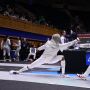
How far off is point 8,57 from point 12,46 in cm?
126

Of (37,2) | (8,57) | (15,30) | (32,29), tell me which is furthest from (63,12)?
(8,57)

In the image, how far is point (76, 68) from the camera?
10.9m

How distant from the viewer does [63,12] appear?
3844 centimetres

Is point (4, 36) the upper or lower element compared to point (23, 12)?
lower

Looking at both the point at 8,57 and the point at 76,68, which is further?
the point at 8,57

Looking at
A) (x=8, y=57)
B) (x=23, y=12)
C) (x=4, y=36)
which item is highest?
(x=23, y=12)

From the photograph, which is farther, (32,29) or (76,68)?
(32,29)

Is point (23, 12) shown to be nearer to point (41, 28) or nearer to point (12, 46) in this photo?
point (41, 28)

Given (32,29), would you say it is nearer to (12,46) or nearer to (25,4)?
(12,46)

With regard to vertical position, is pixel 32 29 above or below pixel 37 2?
below

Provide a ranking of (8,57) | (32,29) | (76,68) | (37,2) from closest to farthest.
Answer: (76,68), (8,57), (32,29), (37,2)

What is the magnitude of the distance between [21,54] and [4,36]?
67.3 inches

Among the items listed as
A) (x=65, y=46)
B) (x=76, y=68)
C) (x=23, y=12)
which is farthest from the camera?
(x=23, y=12)

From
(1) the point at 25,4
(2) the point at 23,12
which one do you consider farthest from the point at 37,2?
(2) the point at 23,12
